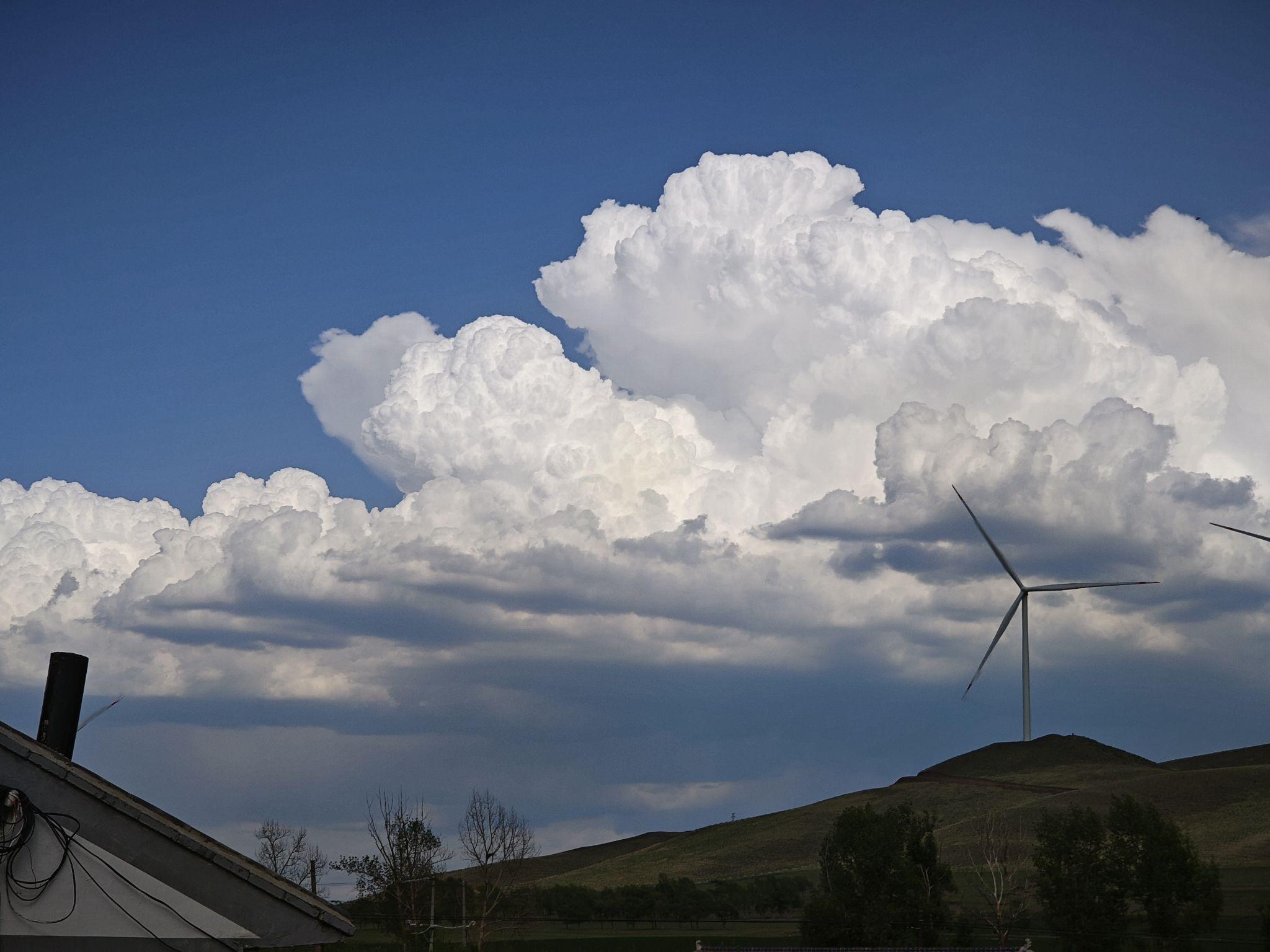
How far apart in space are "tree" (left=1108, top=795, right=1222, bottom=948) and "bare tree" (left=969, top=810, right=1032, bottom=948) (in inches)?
391

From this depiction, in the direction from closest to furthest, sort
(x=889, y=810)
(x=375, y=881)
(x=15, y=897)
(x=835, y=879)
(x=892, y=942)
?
(x=15, y=897)
(x=892, y=942)
(x=835, y=879)
(x=889, y=810)
(x=375, y=881)

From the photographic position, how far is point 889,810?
392ft

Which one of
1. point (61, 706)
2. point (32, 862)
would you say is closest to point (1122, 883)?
point (61, 706)

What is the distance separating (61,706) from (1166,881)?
336ft

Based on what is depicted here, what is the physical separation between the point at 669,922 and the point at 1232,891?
215 ft

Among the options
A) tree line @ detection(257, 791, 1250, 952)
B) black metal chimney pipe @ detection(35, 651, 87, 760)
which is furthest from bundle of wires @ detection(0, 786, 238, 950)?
tree line @ detection(257, 791, 1250, 952)

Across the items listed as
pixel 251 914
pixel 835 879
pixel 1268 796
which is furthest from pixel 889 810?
pixel 251 914

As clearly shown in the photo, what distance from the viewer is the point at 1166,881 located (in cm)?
10550

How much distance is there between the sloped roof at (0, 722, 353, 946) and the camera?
19.5 meters

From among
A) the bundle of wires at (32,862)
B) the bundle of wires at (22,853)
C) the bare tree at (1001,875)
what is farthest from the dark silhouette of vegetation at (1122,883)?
the bundle of wires at (22,853)

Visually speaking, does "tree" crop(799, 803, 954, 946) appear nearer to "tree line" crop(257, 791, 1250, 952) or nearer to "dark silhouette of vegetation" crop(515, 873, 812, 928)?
"tree line" crop(257, 791, 1250, 952)

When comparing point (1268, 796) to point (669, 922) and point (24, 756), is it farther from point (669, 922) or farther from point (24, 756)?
point (24, 756)

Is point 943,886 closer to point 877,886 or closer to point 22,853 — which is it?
point 877,886

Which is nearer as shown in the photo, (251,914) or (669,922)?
(251,914)
